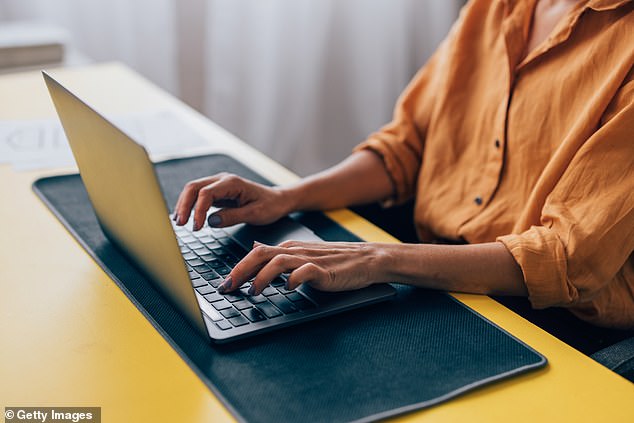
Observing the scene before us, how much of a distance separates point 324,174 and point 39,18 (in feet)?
4.51

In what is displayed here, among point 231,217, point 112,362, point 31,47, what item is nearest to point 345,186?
point 231,217

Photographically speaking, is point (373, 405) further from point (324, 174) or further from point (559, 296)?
point (324, 174)

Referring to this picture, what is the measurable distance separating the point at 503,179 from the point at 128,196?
0.61m

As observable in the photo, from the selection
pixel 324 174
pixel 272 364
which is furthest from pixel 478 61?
pixel 272 364

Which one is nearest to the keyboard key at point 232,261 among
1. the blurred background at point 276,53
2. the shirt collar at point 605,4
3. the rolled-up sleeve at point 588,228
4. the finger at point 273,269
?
the finger at point 273,269

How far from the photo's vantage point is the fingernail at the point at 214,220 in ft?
3.53

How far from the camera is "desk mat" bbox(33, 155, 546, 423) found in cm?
73

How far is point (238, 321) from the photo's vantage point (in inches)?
33.4

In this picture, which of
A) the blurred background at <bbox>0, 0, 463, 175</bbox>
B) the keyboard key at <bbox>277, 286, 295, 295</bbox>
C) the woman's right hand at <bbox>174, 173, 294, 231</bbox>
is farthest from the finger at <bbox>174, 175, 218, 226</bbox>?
the blurred background at <bbox>0, 0, 463, 175</bbox>

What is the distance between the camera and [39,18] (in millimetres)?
2266

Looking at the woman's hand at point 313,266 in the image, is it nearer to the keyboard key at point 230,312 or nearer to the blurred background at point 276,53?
the keyboard key at point 230,312

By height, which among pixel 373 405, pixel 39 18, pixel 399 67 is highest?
pixel 373 405

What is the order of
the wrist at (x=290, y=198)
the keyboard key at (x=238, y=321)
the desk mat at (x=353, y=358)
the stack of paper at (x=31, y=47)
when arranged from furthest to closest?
the stack of paper at (x=31, y=47)
the wrist at (x=290, y=198)
the keyboard key at (x=238, y=321)
the desk mat at (x=353, y=358)

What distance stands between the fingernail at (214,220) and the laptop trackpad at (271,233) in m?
0.02
